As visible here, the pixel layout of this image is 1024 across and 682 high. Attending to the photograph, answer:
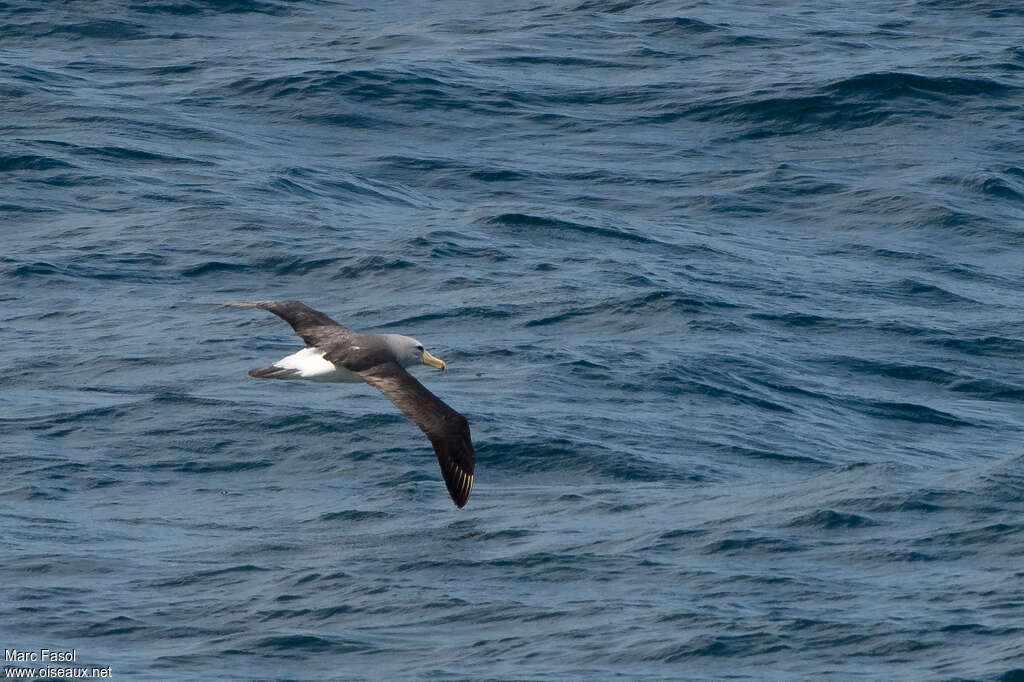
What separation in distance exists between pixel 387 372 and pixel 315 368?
2.39 ft

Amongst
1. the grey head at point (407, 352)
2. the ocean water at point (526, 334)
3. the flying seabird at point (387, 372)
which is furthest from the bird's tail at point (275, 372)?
the ocean water at point (526, 334)

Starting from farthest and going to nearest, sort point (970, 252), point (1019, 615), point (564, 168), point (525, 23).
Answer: point (525, 23), point (564, 168), point (970, 252), point (1019, 615)

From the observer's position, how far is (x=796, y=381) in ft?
77.5

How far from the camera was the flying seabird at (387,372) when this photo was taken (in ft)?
56.3

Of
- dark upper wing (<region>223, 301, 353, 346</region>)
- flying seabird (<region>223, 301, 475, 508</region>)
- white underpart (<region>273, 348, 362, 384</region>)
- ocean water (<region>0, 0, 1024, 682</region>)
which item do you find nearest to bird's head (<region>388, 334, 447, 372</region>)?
flying seabird (<region>223, 301, 475, 508</region>)

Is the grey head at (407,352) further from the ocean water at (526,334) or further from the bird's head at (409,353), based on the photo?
the ocean water at (526,334)

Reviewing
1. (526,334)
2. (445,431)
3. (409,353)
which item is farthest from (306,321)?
(526,334)

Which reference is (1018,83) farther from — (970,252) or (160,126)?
(160,126)

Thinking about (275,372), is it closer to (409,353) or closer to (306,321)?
(409,353)

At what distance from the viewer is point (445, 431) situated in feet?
56.0

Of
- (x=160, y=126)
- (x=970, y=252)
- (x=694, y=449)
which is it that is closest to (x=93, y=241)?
(x=160, y=126)

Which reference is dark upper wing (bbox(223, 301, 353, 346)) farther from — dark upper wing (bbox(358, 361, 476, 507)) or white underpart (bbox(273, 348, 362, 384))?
dark upper wing (bbox(358, 361, 476, 507))

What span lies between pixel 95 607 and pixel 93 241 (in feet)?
34.0

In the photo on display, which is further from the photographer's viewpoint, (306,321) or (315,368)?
(306,321)
